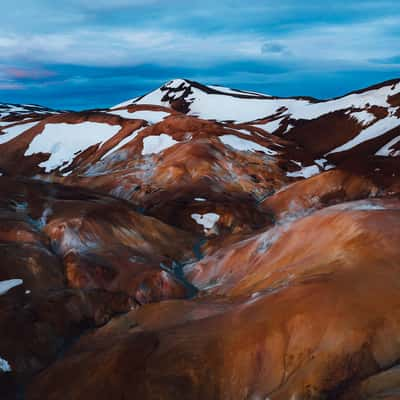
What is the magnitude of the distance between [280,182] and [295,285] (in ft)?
189

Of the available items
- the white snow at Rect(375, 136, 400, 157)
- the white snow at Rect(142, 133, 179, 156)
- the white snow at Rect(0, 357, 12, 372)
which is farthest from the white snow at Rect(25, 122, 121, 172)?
the white snow at Rect(0, 357, 12, 372)

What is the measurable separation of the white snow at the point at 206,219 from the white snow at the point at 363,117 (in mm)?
65165

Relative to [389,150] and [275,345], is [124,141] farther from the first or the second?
[275,345]

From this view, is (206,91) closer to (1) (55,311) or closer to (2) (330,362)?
Result: (1) (55,311)

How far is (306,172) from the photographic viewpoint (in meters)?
92.6

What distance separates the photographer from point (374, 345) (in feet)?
75.9

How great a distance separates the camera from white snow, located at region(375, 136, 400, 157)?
294 ft

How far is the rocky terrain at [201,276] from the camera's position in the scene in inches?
958

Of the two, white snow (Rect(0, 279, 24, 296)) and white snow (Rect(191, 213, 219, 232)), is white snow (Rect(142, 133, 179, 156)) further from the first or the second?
white snow (Rect(0, 279, 24, 296))

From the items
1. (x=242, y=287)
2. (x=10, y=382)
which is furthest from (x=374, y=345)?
(x=10, y=382)

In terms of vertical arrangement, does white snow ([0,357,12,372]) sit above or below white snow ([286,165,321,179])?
below

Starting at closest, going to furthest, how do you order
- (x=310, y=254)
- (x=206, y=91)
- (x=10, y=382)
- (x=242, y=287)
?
(x=10, y=382), (x=310, y=254), (x=242, y=287), (x=206, y=91)

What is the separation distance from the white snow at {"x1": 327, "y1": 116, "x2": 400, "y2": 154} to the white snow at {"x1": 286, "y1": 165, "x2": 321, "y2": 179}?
→ 17.9 meters

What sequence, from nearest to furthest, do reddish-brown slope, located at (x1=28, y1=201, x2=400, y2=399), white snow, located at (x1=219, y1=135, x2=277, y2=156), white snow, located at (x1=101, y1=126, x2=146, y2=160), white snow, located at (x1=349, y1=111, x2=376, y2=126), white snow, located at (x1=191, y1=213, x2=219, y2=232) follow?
1. reddish-brown slope, located at (x1=28, y1=201, x2=400, y2=399)
2. white snow, located at (x1=191, y1=213, x2=219, y2=232)
3. white snow, located at (x1=219, y1=135, x2=277, y2=156)
4. white snow, located at (x1=101, y1=126, x2=146, y2=160)
5. white snow, located at (x1=349, y1=111, x2=376, y2=126)
